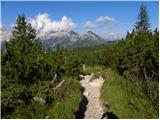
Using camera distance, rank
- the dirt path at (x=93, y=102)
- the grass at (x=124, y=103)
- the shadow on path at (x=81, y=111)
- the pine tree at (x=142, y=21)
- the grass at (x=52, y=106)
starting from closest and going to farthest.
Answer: the grass at (x=52, y=106) → the grass at (x=124, y=103) → the shadow on path at (x=81, y=111) → the dirt path at (x=93, y=102) → the pine tree at (x=142, y=21)

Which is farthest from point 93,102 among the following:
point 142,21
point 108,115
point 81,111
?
point 142,21

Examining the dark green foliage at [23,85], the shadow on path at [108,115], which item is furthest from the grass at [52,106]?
the shadow on path at [108,115]

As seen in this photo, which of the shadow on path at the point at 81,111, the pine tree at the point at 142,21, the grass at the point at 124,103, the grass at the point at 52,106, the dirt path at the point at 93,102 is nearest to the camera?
the grass at the point at 52,106

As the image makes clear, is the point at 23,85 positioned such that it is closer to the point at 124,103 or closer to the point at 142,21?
the point at 124,103

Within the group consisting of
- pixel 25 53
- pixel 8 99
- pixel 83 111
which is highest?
pixel 25 53

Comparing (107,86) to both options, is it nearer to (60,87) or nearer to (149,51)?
(149,51)

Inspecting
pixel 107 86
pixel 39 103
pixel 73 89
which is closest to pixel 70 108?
pixel 39 103

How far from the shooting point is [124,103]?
22.6m

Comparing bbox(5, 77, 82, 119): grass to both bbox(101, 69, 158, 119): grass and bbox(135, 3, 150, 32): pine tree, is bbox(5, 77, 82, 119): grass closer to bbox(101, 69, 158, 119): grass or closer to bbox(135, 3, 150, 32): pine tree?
bbox(101, 69, 158, 119): grass

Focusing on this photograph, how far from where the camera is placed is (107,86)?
29.5 meters

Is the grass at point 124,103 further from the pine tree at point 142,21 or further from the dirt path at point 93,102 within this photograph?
the pine tree at point 142,21

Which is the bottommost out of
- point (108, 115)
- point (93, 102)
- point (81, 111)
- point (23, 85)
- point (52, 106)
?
point (108, 115)

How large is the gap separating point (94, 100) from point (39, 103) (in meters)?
8.41

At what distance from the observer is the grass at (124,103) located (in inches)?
657
